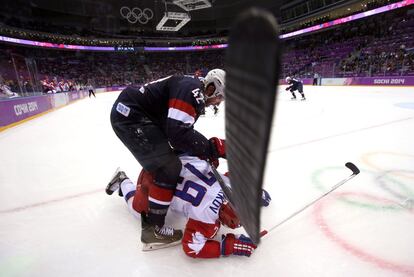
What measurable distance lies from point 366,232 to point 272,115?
1544 millimetres

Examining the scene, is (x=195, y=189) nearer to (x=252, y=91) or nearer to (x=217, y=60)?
(x=252, y=91)

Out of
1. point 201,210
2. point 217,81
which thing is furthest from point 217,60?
point 201,210

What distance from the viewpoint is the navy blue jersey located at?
4.53 ft

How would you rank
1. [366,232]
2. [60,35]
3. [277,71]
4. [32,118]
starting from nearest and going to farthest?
1. [277,71]
2. [366,232]
3. [32,118]
4. [60,35]

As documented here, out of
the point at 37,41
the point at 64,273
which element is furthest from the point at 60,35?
the point at 64,273

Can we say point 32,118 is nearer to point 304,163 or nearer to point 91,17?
point 304,163

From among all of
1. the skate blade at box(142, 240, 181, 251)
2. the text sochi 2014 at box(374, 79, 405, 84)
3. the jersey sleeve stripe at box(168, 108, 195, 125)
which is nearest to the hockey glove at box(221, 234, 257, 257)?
the skate blade at box(142, 240, 181, 251)

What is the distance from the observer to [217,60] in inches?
1355

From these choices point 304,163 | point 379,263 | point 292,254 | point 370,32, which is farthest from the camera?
point 370,32

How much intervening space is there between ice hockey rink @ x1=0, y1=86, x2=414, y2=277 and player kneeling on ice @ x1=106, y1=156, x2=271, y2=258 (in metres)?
0.08

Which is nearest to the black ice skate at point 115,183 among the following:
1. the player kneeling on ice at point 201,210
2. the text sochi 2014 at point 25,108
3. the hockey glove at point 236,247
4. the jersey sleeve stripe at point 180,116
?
the player kneeling on ice at point 201,210

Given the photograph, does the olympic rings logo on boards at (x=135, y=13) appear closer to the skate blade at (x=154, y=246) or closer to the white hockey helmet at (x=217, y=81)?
the white hockey helmet at (x=217, y=81)

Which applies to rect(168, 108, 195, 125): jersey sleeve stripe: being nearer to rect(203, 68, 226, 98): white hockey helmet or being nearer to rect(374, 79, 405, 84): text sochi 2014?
rect(203, 68, 226, 98): white hockey helmet

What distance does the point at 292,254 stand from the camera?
55.1 inches
